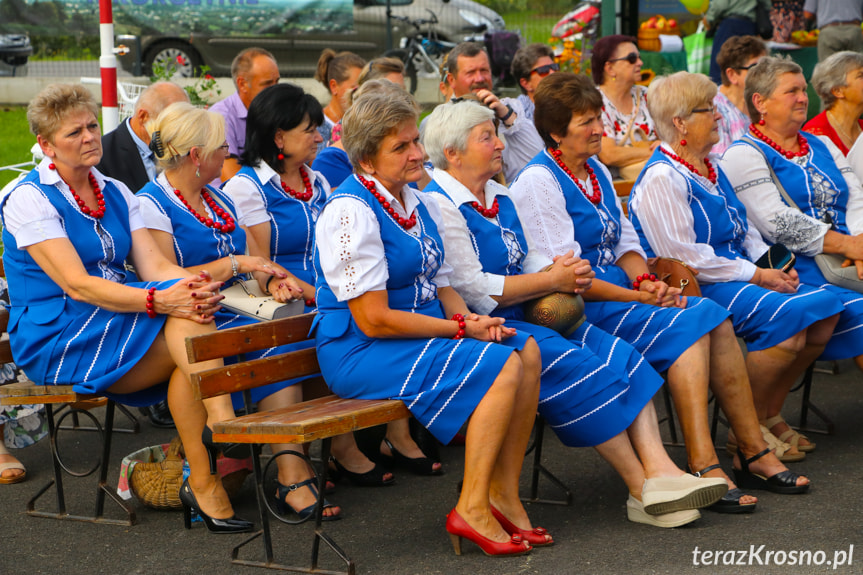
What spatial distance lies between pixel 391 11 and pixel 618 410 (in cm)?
1164

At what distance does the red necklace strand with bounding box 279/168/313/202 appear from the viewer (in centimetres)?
484

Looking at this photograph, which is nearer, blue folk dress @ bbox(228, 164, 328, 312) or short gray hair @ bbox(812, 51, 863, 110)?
blue folk dress @ bbox(228, 164, 328, 312)

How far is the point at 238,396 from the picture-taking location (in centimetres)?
426

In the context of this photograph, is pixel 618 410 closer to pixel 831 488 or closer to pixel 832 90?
pixel 831 488

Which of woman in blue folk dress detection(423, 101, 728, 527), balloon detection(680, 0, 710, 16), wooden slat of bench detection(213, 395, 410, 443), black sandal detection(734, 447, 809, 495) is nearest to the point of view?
wooden slat of bench detection(213, 395, 410, 443)

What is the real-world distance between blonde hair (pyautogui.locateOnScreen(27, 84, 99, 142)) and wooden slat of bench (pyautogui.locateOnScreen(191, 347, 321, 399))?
1.21 m

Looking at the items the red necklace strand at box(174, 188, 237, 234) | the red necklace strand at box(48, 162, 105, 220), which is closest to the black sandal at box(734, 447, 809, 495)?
the red necklace strand at box(174, 188, 237, 234)

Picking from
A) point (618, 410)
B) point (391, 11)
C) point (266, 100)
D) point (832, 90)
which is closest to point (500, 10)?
point (391, 11)

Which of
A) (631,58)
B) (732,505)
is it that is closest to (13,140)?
(631,58)

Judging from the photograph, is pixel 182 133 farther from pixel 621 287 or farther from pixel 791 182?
pixel 791 182

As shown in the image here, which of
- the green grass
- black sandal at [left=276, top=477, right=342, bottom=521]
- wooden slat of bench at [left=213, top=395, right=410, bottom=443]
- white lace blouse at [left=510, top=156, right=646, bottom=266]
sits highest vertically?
white lace blouse at [left=510, top=156, right=646, bottom=266]

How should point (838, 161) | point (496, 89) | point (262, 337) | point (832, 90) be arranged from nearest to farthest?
point (262, 337)
point (838, 161)
point (832, 90)
point (496, 89)

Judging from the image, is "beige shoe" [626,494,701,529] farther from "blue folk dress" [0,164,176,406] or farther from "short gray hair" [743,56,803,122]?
"short gray hair" [743,56,803,122]

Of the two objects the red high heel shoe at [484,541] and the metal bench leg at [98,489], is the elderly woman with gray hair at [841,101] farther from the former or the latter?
the metal bench leg at [98,489]
